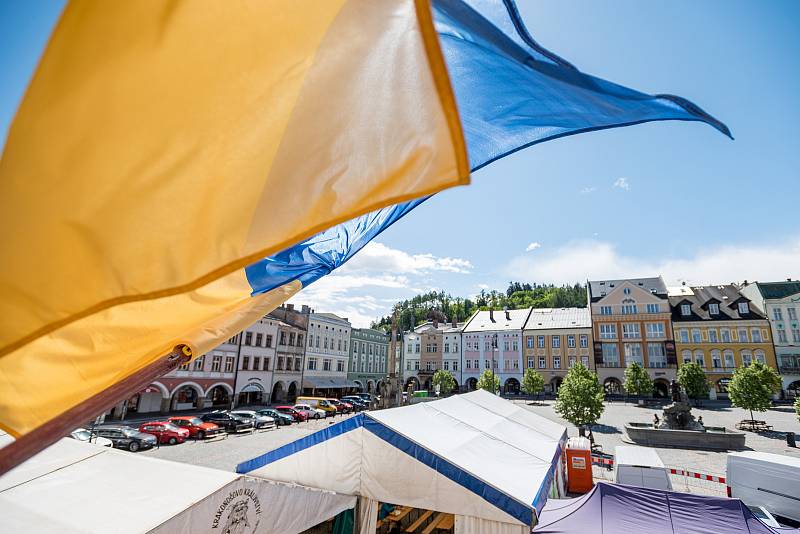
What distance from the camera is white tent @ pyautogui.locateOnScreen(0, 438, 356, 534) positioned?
4.39 metres

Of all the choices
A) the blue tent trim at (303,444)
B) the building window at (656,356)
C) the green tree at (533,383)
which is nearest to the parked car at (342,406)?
the green tree at (533,383)

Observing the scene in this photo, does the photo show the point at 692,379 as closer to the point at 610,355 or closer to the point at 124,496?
the point at 610,355

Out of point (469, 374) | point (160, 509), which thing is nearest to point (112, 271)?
point (160, 509)

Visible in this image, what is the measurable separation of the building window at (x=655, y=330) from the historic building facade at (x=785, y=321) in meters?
11.3

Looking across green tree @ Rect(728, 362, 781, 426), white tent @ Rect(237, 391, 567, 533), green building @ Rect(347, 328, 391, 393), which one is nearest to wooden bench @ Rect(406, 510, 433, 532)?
white tent @ Rect(237, 391, 567, 533)

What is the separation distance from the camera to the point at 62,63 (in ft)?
4.17

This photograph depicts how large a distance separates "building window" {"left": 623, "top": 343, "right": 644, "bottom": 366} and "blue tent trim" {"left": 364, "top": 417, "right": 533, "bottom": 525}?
5206 cm

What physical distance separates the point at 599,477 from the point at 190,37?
2071 cm

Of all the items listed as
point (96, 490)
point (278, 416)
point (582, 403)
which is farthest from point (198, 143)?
point (278, 416)

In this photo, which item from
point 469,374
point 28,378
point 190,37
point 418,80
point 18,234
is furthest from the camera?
point 469,374

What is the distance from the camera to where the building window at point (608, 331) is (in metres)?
53.7

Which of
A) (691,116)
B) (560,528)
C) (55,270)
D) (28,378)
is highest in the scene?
(691,116)

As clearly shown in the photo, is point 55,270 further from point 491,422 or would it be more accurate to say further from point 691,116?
point 491,422

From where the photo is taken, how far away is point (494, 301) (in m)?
137
